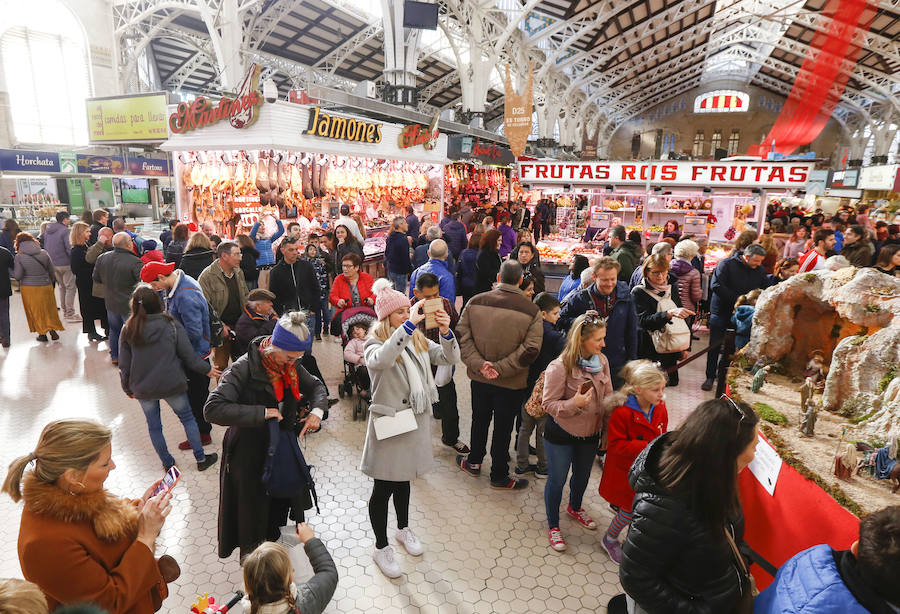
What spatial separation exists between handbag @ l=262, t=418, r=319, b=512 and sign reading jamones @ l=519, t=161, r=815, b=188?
24.3 ft

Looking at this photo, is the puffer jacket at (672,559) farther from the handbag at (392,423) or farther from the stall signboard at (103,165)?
the stall signboard at (103,165)

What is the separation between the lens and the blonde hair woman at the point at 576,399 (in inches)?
109

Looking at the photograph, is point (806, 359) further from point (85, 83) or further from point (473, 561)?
point (85, 83)

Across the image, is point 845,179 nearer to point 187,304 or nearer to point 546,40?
point 546,40

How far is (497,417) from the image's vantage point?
11.4 ft

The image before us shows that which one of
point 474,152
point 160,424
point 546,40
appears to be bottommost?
point 160,424

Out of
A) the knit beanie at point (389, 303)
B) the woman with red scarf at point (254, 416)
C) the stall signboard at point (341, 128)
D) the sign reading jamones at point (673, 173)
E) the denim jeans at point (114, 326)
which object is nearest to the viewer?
the woman with red scarf at point (254, 416)

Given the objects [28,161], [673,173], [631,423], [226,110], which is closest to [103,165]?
[28,161]

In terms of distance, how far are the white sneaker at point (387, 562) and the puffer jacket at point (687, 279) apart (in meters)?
3.97

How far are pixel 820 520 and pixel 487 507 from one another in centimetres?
188

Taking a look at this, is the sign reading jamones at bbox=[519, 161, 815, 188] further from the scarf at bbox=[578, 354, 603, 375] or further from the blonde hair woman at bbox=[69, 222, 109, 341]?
the blonde hair woman at bbox=[69, 222, 109, 341]

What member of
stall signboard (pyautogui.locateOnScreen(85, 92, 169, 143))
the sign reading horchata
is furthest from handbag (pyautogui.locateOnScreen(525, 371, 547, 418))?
stall signboard (pyautogui.locateOnScreen(85, 92, 169, 143))

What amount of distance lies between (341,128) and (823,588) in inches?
377

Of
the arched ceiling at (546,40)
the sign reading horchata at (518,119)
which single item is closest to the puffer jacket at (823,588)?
the sign reading horchata at (518,119)
